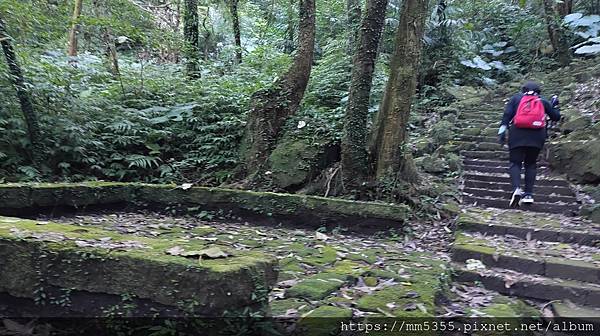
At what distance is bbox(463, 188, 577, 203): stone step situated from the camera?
21.6 ft

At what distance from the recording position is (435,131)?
30.8 ft

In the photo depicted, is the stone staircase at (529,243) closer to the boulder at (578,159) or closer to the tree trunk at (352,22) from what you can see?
the boulder at (578,159)

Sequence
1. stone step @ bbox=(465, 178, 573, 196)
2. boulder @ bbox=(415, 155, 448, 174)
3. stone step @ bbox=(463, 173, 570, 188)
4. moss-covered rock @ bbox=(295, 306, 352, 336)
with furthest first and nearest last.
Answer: boulder @ bbox=(415, 155, 448, 174), stone step @ bbox=(463, 173, 570, 188), stone step @ bbox=(465, 178, 573, 196), moss-covered rock @ bbox=(295, 306, 352, 336)

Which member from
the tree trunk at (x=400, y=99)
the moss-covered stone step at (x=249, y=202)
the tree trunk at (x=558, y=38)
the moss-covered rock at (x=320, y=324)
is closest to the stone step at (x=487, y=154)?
the tree trunk at (x=400, y=99)

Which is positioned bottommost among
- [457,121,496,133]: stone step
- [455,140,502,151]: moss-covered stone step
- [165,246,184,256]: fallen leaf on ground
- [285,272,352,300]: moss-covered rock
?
[285,272,352,300]: moss-covered rock

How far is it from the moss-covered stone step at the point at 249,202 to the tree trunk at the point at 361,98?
31.5 inches

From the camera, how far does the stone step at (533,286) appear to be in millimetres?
3920

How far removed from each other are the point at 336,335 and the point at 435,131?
730cm

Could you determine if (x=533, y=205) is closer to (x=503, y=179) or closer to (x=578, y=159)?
(x=503, y=179)

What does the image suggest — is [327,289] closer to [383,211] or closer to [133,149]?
[383,211]

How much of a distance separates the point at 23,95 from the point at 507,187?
7.46 m

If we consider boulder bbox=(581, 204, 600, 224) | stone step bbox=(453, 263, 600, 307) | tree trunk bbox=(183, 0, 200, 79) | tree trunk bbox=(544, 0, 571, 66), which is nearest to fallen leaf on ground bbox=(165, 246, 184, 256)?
stone step bbox=(453, 263, 600, 307)

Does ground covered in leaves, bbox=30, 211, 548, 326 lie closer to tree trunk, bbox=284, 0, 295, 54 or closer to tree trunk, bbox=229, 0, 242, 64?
tree trunk, bbox=229, 0, 242, 64

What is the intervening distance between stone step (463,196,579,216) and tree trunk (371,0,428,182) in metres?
1.37
